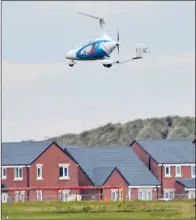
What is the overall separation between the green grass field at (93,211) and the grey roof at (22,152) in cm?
170

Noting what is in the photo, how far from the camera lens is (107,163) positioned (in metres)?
27.3

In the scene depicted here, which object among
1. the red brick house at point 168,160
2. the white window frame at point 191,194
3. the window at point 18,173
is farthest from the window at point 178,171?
the window at point 18,173

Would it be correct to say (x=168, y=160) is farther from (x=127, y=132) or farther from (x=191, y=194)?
(x=127, y=132)

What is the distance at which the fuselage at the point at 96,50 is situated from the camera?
14.7 m

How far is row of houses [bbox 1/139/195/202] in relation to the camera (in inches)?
1038

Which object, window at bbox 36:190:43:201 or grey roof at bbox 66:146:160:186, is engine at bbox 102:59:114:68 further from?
grey roof at bbox 66:146:160:186

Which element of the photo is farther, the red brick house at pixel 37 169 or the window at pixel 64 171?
the window at pixel 64 171

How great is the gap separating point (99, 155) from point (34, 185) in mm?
1705

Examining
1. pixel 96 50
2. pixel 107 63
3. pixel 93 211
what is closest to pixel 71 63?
pixel 96 50

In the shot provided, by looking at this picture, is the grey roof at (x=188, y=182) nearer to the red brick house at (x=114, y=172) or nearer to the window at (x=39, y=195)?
the red brick house at (x=114, y=172)

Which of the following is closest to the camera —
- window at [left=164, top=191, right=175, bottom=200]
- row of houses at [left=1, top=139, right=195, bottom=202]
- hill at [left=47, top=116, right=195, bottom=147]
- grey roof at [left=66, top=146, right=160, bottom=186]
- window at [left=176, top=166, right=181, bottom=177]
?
hill at [left=47, top=116, right=195, bottom=147]

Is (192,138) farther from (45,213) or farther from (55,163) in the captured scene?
(45,213)

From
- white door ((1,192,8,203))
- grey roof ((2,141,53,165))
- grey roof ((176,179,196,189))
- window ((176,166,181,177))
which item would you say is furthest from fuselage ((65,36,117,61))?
grey roof ((176,179,196,189))

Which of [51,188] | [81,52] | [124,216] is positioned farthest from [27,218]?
[81,52]
